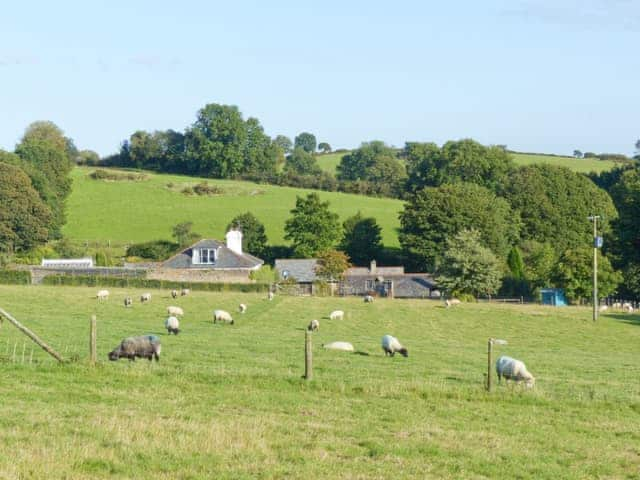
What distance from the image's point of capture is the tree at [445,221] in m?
107

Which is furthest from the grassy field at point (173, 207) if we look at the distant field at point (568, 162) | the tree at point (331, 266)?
the distant field at point (568, 162)

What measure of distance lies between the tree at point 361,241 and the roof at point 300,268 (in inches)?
588

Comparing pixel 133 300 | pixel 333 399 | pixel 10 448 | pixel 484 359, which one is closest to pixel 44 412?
pixel 10 448

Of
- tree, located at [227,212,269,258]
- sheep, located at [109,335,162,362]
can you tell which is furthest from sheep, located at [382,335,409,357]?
tree, located at [227,212,269,258]

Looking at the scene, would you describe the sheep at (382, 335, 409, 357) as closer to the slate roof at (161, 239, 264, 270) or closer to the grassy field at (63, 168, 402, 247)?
the slate roof at (161, 239, 264, 270)

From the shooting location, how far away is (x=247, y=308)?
206 feet

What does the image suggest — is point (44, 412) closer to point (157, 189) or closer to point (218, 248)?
point (218, 248)

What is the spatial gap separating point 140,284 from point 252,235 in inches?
1724

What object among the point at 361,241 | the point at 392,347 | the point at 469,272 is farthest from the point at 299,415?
the point at 361,241

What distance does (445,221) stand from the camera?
353ft

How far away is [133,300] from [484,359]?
37.1 m

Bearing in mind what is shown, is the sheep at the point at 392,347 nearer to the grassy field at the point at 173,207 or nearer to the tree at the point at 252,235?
the tree at the point at 252,235

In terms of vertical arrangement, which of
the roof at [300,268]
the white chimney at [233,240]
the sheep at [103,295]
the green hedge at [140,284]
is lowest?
the sheep at [103,295]

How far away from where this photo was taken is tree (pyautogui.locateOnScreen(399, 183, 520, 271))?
10738cm
